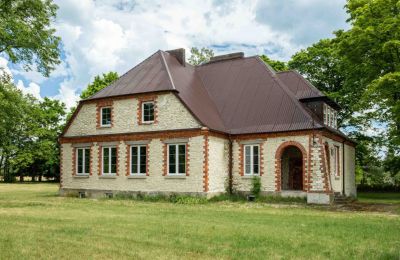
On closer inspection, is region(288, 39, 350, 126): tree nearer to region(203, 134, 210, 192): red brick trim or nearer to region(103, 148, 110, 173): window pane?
region(203, 134, 210, 192): red brick trim

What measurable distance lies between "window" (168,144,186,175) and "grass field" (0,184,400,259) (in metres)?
9.13

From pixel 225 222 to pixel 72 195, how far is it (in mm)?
17640

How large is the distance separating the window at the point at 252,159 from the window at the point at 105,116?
9.22 m

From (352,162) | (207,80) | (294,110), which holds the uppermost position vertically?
(207,80)

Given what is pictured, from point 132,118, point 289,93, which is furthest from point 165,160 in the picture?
point 289,93

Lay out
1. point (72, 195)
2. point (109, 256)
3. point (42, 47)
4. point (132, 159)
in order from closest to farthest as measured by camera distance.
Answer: point (109, 256) → point (42, 47) → point (132, 159) → point (72, 195)

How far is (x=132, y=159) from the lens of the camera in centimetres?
2706

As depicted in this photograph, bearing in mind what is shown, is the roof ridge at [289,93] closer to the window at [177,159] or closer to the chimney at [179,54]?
the chimney at [179,54]

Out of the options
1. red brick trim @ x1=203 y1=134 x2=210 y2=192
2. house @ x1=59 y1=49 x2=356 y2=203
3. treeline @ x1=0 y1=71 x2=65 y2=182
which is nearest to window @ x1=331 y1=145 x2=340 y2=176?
house @ x1=59 y1=49 x2=356 y2=203

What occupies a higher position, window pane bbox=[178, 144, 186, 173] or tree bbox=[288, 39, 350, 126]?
tree bbox=[288, 39, 350, 126]

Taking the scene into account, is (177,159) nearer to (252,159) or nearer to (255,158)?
(252,159)

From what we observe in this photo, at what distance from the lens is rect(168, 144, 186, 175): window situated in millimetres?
25141

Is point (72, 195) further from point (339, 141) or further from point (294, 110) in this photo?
point (339, 141)

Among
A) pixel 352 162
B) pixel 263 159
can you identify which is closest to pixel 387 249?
pixel 263 159
